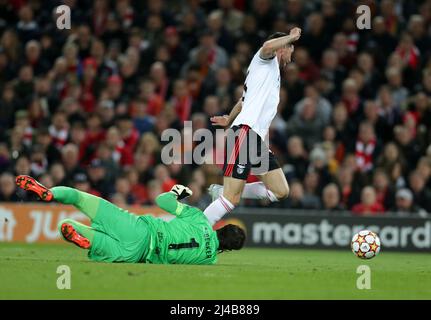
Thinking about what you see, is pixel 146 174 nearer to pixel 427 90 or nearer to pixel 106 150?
pixel 106 150

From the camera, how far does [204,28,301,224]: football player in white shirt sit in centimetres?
1114

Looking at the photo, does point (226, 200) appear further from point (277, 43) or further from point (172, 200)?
point (277, 43)

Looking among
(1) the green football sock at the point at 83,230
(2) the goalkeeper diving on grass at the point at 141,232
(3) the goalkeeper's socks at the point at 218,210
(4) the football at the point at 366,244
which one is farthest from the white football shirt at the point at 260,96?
(1) the green football sock at the point at 83,230

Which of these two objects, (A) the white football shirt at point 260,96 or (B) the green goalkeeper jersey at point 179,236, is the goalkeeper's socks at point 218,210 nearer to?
(A) the white football shirt at point 260,96

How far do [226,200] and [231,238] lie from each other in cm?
147

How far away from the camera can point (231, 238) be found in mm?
9695

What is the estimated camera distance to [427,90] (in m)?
17.5

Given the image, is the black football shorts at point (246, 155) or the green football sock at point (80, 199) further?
the black football shorts at point (246, 155)

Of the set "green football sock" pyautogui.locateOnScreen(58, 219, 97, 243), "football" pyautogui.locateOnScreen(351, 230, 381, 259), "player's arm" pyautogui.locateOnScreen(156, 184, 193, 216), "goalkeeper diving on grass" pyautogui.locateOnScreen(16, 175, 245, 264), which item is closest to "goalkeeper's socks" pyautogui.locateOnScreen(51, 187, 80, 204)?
"goalkeeper diving on grass" pyautogui.locateOnScreen(16, 175, 245, 264)

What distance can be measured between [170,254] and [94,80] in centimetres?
831

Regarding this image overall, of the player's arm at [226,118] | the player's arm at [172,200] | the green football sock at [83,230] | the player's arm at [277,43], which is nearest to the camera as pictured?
the green football sock at [83,230]

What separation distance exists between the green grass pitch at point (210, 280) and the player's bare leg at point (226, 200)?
1.82 ft

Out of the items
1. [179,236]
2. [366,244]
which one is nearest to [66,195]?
[179,236]

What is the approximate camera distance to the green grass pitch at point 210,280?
26.7ft
